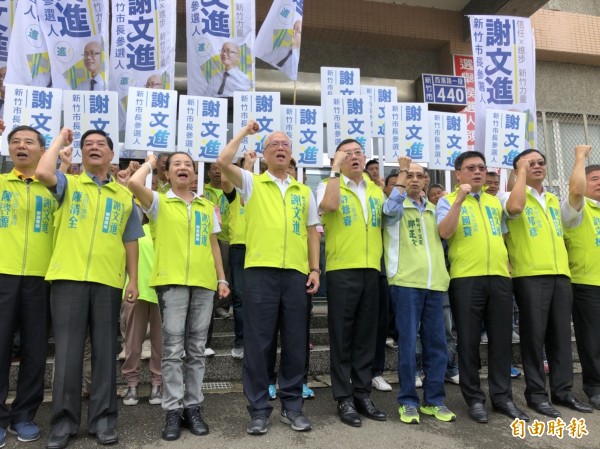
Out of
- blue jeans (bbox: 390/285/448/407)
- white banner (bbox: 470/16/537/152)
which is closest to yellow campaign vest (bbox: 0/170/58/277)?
blue jeans (bbox: 390/285/448/407)

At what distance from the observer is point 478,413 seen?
370 cm

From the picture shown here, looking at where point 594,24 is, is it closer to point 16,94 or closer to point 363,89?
point 363,89

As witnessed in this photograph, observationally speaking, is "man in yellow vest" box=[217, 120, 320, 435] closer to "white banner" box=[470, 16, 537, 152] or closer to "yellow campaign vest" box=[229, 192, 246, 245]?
"yellow campaign vest" box=[229, 192, 246, 245]

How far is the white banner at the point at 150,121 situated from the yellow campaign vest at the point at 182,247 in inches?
63.7

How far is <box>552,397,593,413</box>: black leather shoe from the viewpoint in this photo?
4.00 metres

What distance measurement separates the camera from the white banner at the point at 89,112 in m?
4.97

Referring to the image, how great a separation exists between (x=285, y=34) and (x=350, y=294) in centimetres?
378

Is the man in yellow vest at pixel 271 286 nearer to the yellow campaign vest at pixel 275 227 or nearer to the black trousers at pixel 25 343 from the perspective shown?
the yellow campaign vest at pixel 275 227

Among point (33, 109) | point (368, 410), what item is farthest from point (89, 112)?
point (368, 410)

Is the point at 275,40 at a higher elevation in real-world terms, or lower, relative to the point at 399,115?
higher

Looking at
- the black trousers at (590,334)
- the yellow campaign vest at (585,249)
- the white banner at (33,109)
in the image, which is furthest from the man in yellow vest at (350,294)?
the white banner at (33,109)

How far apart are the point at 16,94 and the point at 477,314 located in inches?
193

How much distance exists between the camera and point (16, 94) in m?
4.83

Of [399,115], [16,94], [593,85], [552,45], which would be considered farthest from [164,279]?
[593,85]
